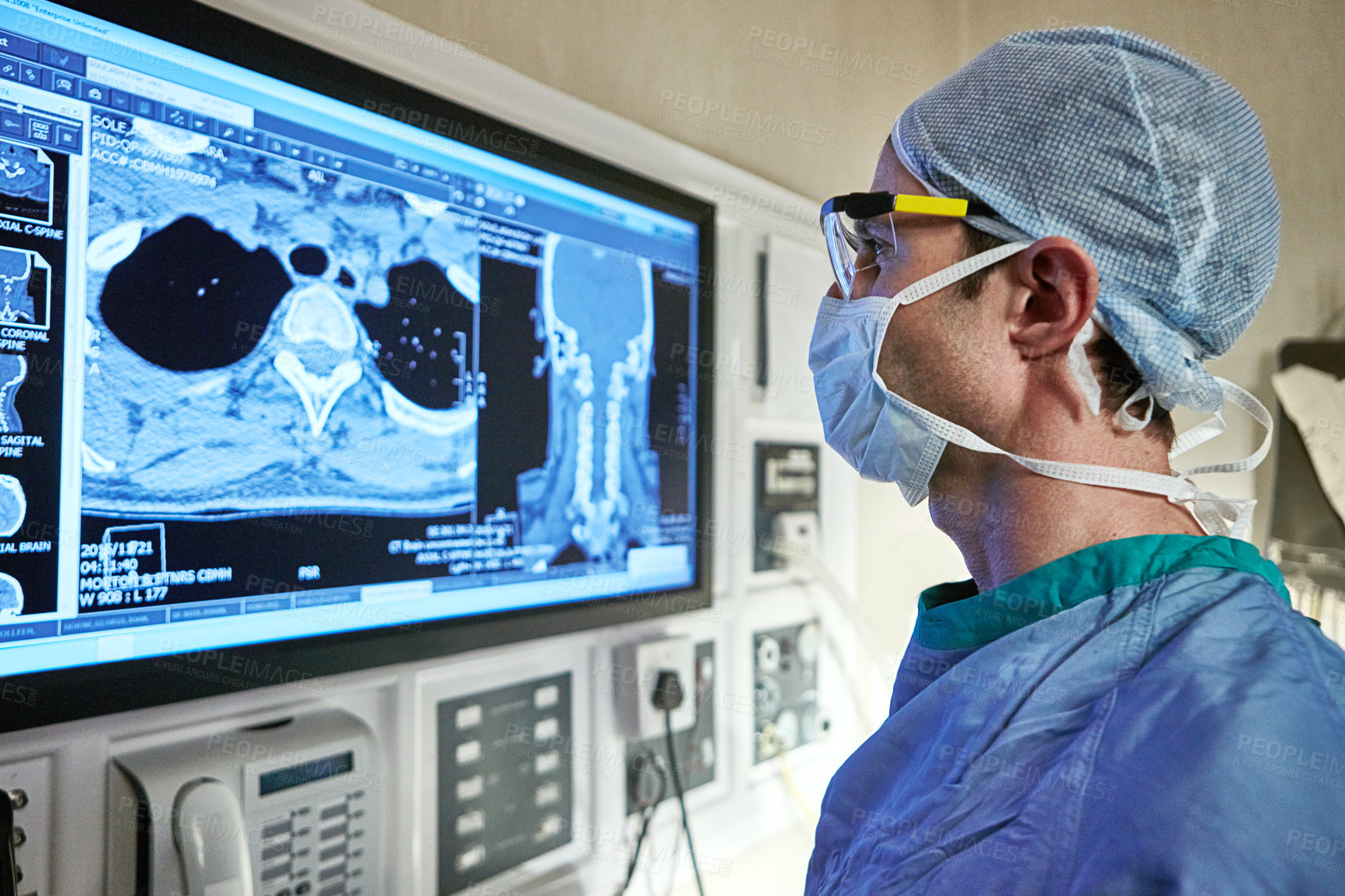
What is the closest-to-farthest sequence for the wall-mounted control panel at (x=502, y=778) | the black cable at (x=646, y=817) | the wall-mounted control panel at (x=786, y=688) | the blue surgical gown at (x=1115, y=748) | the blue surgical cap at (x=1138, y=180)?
1. the blue surgical gown at (x=1115, y=748)
2. the blue surgical cap at (x=1138, y=180)
3. the wall-mounted control panel at (x=502, y=778)
4. the black cable at (x=646, y=817)
5. the wall-mounted control panel at (x=786, y=688)

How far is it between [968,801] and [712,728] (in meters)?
0.73

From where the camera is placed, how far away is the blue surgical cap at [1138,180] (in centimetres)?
75

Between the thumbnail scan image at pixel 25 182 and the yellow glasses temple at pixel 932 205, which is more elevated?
the yellow glasses temple at pixel 932 205

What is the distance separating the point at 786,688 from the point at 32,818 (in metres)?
1.08

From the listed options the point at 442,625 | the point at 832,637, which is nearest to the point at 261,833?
the point at 442,625

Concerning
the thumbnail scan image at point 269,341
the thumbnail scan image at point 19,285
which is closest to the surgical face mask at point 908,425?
the thumbnail scan image at point 269,341

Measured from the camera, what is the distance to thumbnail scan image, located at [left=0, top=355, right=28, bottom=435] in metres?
0.64

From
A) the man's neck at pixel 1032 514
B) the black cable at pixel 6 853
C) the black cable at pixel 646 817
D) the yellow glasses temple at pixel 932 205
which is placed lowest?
the black cable at pixel 646 817

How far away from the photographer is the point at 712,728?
4.41 ft

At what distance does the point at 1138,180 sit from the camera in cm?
75

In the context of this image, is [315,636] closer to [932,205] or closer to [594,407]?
[594,407]

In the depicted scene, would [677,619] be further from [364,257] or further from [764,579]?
[364,257]

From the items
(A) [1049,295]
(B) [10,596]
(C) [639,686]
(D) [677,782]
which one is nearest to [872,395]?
(A) [1049,295]

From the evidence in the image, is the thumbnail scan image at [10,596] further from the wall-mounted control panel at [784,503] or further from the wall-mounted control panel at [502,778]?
the wall-mounted control panel at [784,503]
